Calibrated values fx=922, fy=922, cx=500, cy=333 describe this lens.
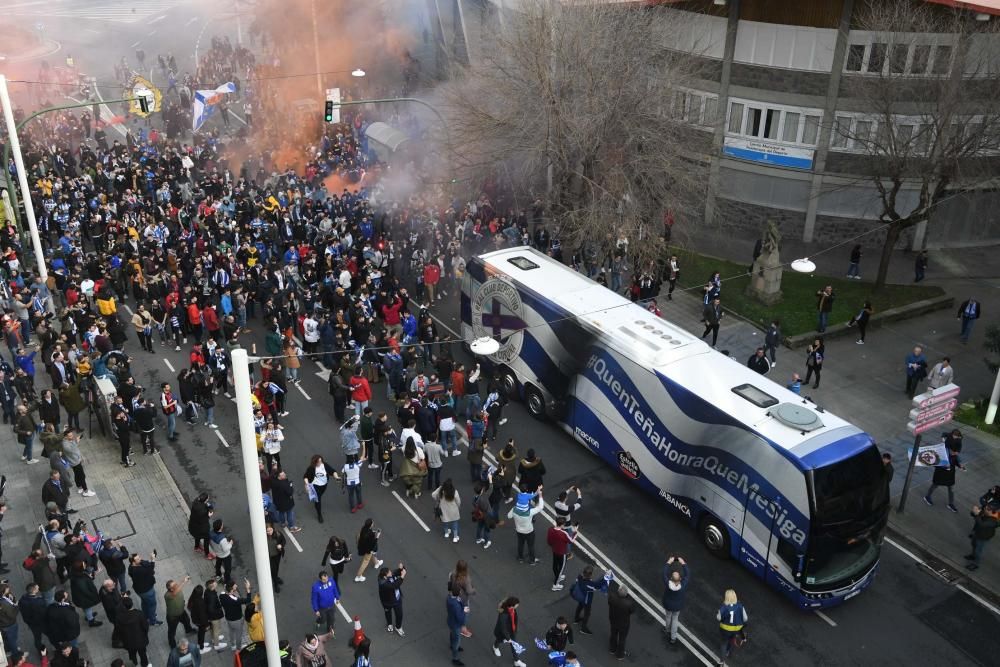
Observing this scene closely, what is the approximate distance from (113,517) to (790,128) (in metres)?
24.1

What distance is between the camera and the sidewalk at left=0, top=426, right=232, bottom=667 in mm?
14500

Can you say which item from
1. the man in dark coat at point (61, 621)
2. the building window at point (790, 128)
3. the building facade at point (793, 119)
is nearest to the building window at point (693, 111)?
the building facade at point (793, 119)

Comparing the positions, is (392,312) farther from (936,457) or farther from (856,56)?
(856,56)

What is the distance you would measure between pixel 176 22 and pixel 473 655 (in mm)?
65474

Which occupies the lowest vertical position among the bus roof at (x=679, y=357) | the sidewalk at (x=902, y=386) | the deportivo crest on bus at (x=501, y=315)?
the sidewalk at (x=902, y=386)

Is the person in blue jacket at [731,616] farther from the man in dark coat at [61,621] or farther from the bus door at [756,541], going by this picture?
the man in dark coat at [61,621]

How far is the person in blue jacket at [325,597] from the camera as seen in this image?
541 inches

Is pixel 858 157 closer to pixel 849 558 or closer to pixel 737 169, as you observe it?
pixel 737 169

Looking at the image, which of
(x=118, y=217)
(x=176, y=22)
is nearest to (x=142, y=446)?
(x=118, y=217)

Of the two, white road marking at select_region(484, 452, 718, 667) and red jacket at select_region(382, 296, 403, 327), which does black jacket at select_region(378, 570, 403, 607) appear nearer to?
white road marking at select_region(484, 452, 718, 667)

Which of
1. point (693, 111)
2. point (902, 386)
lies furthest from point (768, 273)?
point (693, 111)

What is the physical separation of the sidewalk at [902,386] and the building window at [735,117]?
7210mm

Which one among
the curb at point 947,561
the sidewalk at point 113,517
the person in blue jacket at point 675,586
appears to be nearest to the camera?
the person in blue jacket at point 675,586

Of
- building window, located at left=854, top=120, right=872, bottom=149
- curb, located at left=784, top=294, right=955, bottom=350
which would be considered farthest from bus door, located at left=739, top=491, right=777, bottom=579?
building window, located at left=854, top=120, right=872, bottom=149
